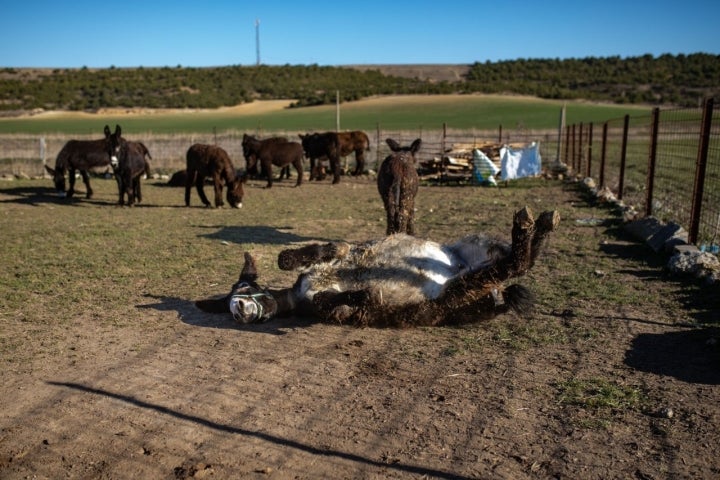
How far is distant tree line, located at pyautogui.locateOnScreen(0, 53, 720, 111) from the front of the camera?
249 ft

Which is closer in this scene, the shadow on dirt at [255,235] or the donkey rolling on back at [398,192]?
the donkey rolling on back at [398,192]

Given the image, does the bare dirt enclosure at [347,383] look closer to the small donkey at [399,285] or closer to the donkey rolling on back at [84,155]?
the small donkey at [399,285]

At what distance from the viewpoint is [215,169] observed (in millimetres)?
14867

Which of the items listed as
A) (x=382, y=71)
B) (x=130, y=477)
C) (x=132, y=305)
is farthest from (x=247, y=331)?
(x=382, y=71)

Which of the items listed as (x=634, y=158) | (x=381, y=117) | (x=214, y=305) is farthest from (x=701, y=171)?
(x=381, y=117)

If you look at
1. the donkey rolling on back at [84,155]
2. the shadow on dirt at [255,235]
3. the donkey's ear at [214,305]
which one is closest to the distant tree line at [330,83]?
the donkey rolling on back at [84,155]

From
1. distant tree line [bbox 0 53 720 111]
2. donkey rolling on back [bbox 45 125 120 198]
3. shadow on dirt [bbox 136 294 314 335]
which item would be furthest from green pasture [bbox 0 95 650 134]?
shadow on dirt [bbox 136 294 314 335]

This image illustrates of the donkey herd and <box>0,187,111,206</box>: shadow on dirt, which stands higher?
the donkey herd

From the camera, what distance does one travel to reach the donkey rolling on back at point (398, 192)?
28.8 ft

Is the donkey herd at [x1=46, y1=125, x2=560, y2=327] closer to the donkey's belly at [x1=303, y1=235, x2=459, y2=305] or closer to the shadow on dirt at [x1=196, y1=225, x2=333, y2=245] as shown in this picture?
the donkey's belly at [x1=303, y1=235, x2=459, y2=305]

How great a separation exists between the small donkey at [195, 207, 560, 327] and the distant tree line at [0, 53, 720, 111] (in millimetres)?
72550

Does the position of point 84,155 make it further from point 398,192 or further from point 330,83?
point 330,83

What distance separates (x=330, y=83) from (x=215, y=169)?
277 ft

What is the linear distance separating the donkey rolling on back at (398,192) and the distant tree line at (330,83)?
2736 inches
